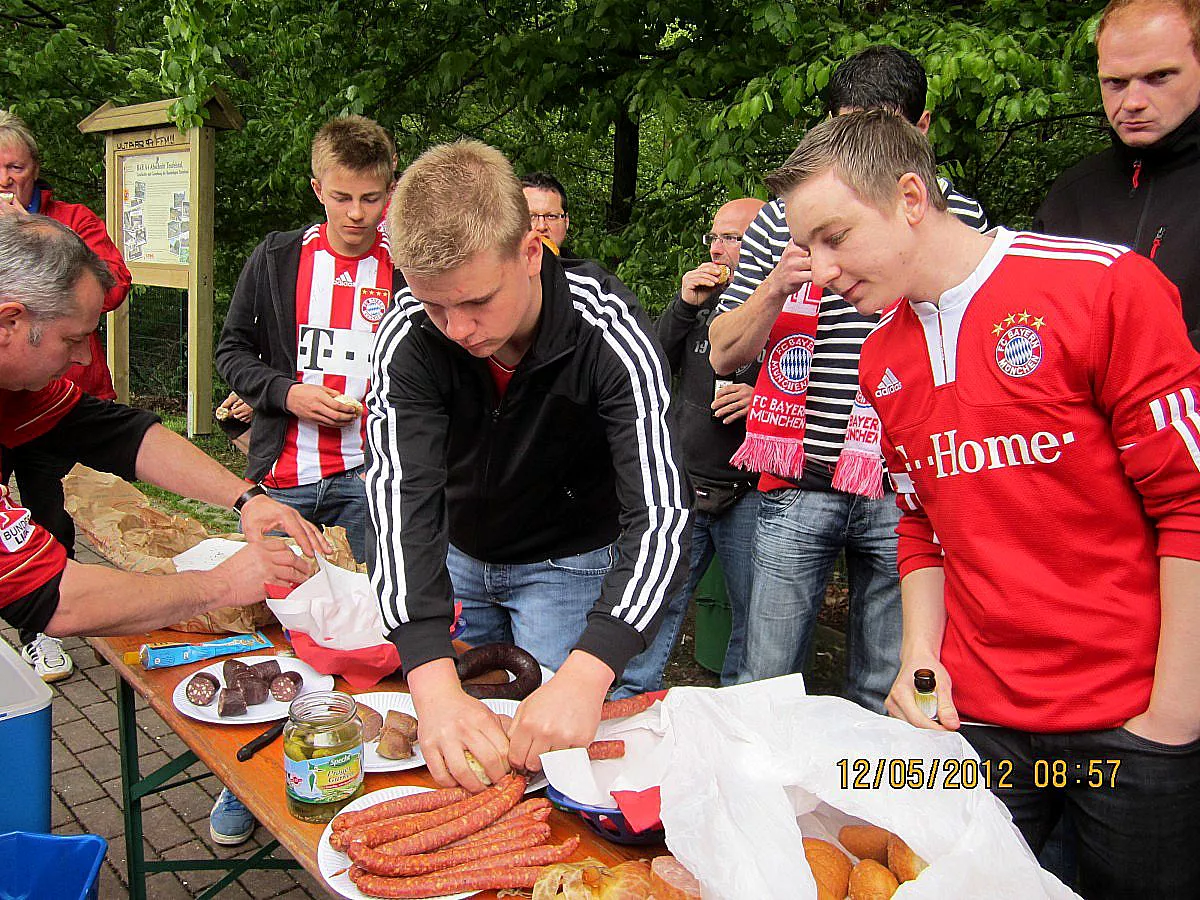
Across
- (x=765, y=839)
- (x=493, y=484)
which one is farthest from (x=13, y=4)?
(x=765, y=839)

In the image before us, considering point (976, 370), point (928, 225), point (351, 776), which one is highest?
point (928, 225)

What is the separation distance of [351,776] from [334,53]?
5.60 meters

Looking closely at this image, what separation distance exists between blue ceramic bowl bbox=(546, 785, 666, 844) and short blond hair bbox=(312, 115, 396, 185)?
2.59 m

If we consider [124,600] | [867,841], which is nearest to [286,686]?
[124,600]

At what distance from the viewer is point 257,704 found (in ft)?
6.84

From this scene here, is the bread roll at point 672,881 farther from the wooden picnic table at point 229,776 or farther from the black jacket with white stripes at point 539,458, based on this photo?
the black jacket with white stripes at point 539,458

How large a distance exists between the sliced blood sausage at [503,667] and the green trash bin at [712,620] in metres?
2.31

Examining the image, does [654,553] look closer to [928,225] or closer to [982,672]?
[982,672]

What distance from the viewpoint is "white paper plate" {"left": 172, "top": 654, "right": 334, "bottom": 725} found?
6.62ft

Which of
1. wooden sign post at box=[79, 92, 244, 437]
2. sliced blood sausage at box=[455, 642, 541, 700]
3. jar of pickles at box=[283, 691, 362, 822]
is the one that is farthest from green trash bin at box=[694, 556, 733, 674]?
wooden sign post at box=[79, 92, 244, 437]

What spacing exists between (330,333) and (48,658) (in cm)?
237

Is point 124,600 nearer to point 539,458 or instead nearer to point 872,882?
point 539,458

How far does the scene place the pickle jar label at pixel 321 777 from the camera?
64.4 inches

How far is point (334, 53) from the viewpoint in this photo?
6141 millimetres
